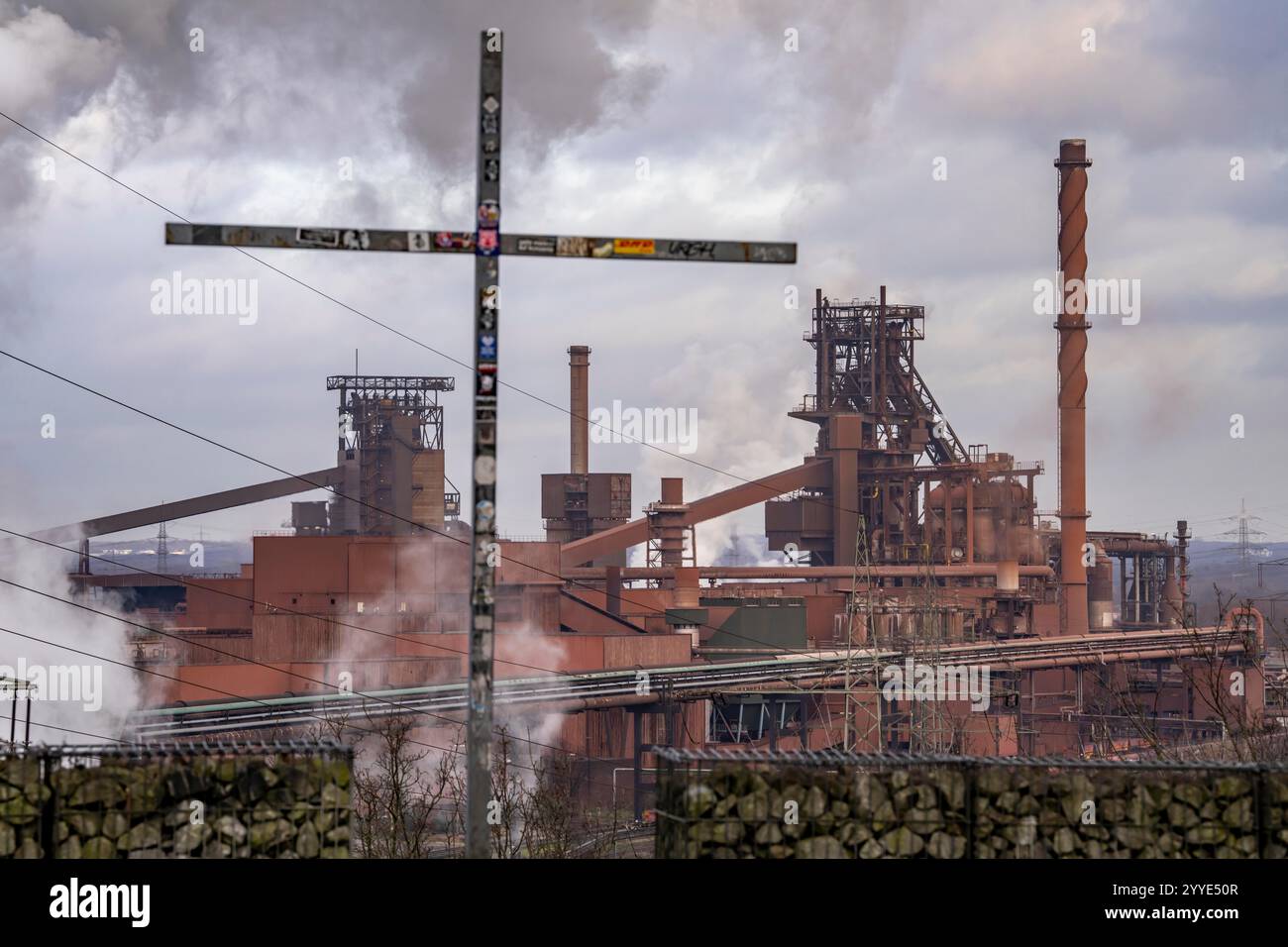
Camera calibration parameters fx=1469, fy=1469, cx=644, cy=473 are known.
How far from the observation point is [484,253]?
8562mm

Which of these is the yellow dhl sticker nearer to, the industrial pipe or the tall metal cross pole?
the tall metal cross pole

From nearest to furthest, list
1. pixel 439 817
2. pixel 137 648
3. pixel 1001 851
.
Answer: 1. pixel 1001 851
2. pixel 439 817
3. pixel 137 648

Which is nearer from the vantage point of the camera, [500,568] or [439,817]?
[439,817]

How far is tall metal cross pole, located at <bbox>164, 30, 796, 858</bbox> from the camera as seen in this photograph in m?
8.34

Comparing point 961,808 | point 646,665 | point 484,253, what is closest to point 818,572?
point 646,665

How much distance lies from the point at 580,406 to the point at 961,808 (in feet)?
208

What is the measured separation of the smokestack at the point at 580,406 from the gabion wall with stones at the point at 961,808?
204 ft

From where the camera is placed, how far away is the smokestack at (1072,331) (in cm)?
6006

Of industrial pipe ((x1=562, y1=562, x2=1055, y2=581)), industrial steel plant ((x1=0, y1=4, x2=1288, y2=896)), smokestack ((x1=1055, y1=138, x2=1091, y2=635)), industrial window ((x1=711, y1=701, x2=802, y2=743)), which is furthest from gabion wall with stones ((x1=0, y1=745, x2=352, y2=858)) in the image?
smokestack ((x1=1055, y1=138, x2=1091, y2=635))
